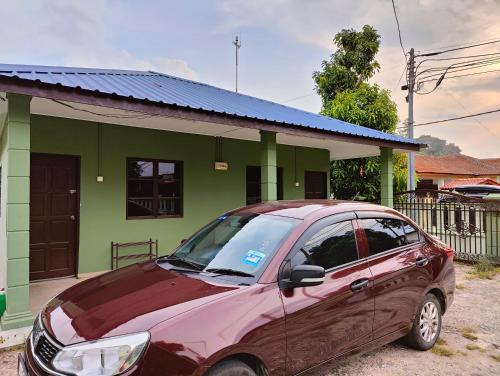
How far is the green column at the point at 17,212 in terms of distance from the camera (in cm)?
412

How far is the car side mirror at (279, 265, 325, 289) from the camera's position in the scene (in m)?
2.44

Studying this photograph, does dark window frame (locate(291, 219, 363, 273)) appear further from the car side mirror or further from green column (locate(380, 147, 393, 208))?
green column (locate(380, 147, 393, 208))

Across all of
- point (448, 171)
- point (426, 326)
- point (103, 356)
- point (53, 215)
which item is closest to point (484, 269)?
point (426, 326)

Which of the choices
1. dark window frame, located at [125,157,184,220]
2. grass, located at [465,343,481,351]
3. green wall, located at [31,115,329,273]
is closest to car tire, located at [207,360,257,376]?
grass, located at [465,343,481,351]

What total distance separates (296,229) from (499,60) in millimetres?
15666

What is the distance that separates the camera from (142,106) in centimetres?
505

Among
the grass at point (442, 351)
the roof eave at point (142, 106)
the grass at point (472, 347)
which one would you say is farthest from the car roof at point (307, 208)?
the roof eave at point (142, 106)

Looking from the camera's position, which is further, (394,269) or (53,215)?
(53,215)

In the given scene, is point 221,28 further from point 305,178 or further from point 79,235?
point 79,235

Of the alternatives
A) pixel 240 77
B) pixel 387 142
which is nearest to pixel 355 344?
pixel 387 142

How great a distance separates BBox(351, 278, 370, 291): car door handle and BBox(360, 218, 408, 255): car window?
1.08 ft

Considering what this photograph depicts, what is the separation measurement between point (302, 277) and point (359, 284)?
77cm

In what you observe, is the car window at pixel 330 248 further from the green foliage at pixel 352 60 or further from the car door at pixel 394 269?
the green foliage at pixel 352 60

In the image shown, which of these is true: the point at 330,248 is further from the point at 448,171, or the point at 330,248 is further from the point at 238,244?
the point at 448,171
